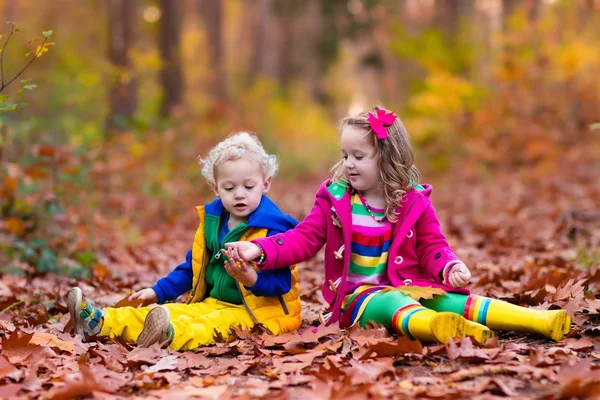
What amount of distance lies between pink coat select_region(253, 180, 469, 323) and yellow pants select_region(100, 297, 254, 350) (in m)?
0.38

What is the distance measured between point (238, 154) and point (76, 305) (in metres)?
1.10

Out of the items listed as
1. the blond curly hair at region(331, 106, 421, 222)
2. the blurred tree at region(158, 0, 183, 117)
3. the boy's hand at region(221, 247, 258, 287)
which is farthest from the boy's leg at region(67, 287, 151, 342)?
the blurred tree at region(158, 0, 183, 117)

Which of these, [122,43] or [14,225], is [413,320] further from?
[122,43]

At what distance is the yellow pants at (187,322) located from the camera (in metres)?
3.36

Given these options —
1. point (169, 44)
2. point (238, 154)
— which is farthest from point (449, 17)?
point (238, 154)

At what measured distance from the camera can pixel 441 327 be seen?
3.04 metres

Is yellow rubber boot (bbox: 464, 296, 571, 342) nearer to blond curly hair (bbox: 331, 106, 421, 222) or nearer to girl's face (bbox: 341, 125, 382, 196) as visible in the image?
blond curly hair (bbox: 331, 106, 421, 222)

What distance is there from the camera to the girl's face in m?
3.56

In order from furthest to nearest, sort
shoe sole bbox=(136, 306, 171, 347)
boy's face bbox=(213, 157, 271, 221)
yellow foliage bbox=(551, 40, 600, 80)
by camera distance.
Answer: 1. yellow foliage bbox=(551, 40, 600, 80)
2. boy's face bbox=(213, 157, 271, 221)
3. shoe sole bbox=(136, 306, 171, 347)

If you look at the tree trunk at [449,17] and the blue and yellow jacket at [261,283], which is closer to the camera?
the blue and yellow jacket at [261,283]

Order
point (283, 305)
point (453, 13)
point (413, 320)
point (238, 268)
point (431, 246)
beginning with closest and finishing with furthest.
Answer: point (413, 320) < point (238, 268) < point (431, 246) < point (283, 305) < point (453, 13)

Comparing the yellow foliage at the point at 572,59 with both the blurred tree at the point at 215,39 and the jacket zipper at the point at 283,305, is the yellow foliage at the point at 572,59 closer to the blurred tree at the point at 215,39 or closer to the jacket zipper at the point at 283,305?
the blurred tree at the point at 215,39

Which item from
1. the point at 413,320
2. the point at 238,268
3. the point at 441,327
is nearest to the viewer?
the point at 441,327

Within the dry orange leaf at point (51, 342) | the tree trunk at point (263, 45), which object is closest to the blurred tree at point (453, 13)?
the tree trunk at point (263, 45)
